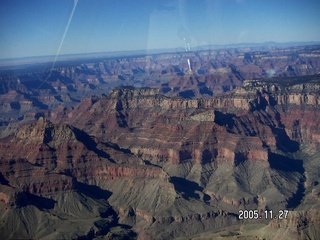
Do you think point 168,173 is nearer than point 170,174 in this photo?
Yes

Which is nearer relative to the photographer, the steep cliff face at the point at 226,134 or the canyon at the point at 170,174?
the canyon at the point at 170,174

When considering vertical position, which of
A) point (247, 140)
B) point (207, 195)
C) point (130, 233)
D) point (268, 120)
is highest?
point (268, 120)

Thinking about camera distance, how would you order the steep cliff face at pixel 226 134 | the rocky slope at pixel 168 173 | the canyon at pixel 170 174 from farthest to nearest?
1. the steep cliff face at pixel 226 134
2. the rocky slope at pixel 168 173
3. the canyon at pixel 170 174

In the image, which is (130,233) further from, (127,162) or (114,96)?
(114,96)

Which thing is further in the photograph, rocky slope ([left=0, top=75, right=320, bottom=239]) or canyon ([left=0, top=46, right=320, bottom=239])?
rocky slope ([left=0, top=75, right=320, bottom=239])

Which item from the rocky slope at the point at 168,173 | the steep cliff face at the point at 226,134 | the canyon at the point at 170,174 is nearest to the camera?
the canyon at the point at 170,174

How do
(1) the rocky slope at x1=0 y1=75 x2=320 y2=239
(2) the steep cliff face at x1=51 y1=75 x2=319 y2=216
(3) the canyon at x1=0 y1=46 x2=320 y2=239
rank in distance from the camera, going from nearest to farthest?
(3) the canyon at x1=0 y1=46 x2=320 y2=239 < (1) the rocky slope at x1=0 y1=75 x2=320 y2=239 < (2) the steep cliff face at x1=51 y1=75 x2=319 y2=216

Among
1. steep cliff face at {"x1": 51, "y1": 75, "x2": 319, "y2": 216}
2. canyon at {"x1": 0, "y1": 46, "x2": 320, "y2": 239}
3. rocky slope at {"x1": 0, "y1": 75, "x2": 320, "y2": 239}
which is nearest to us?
canyon at {"x1": 0, "y1": 46, "x2": 320, "y2": 239}

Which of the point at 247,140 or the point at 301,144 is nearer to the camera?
the point at 247,140

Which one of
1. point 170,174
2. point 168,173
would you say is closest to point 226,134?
point 170,174

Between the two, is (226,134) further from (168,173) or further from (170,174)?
(168,173)

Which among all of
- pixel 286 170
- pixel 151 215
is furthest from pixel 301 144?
pixel 151 215
